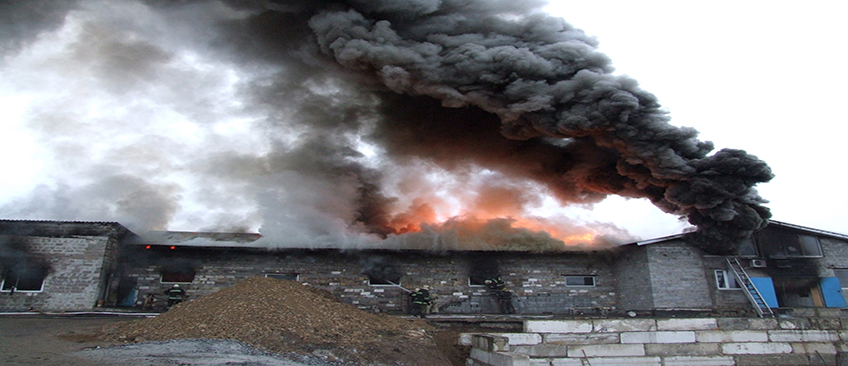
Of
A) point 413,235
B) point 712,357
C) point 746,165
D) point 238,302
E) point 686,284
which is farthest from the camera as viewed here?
point 413,235

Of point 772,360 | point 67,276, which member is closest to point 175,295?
point 67,276

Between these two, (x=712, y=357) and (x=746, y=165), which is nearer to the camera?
(x=712, y=357)

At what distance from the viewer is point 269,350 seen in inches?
371

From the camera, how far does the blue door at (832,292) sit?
1720 centimetres

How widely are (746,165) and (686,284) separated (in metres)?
4.94

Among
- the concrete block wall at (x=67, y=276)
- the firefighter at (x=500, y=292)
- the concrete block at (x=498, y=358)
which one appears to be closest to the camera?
the concrete block at (x=498, y=358)

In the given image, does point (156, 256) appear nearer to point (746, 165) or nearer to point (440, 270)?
A: point (440, 270)

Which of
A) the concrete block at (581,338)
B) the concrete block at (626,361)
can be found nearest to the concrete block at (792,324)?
the concrete block at (626,361)

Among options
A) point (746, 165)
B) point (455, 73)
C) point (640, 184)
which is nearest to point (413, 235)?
point (455, 73)

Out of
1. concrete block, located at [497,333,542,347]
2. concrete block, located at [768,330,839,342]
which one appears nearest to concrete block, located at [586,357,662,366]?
concrete block, located at [497,333,542,347]

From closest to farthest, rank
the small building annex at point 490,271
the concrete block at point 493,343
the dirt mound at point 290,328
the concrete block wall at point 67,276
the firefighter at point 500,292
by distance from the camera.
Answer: the concrete block at point 493,343
the dirt mound at point 290,328
the concrete block wall at point 67,276
the small building annex at point 490,271
the firefighter at point 500,292

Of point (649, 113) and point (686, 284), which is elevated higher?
point (649, 113)

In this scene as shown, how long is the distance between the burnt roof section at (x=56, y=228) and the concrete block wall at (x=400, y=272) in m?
1.45

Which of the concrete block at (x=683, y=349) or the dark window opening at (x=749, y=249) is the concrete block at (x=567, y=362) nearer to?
the concrete block at (x=683, y=349)
